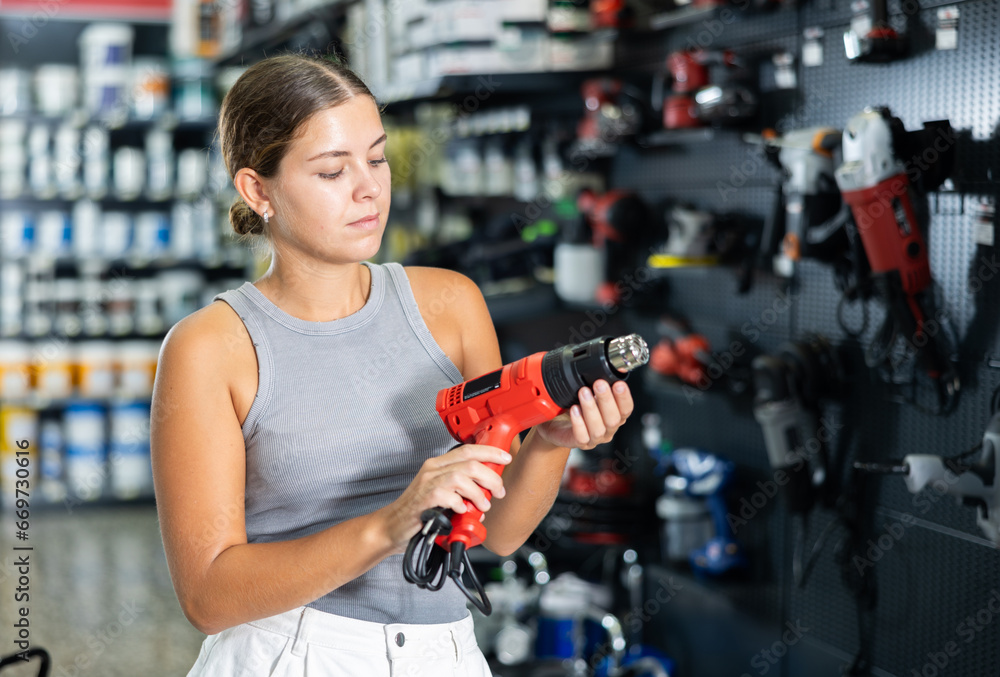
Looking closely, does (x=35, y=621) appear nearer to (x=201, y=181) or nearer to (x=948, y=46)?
(x=201, y=181)

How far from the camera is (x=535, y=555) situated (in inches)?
129

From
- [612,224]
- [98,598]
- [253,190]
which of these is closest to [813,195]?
[612,224]

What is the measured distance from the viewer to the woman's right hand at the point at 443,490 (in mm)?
1229

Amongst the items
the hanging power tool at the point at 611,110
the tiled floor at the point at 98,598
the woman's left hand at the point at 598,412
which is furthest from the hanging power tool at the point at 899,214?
the tiled floor at the point at 98,598

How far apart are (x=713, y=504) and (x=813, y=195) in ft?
3.73

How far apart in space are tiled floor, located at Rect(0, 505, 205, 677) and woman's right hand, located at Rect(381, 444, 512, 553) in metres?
3.13

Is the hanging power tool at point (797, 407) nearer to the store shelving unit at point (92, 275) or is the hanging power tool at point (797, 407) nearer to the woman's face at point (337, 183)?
the woman's face at point (337, 183)

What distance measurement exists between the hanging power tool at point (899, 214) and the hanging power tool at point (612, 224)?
46.9 inches

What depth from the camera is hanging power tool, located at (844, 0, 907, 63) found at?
2.51m

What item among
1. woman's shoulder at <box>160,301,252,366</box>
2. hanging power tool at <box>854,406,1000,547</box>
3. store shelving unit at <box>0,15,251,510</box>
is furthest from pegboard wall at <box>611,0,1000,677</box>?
store shelving unit at <box>0,15,251,510</box>

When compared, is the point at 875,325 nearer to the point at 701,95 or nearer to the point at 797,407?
the point at 797,407

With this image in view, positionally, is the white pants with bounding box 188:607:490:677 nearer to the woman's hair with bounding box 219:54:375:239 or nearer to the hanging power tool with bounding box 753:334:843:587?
the woman's hair with bounding box 219:54:375:239

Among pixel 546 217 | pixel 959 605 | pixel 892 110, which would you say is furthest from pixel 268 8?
pixel 959 605

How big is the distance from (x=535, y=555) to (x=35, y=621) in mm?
2612
